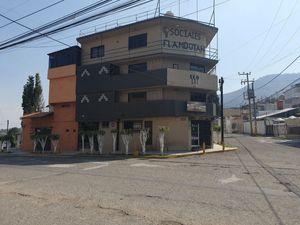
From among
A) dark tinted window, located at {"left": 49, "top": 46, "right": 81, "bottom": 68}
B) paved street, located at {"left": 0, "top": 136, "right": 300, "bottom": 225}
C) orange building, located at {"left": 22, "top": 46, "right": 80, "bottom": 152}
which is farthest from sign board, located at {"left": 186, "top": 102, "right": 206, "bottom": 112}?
paved street, located at {"left": 0, "top": 136, "right": 300, "bottom": 225}

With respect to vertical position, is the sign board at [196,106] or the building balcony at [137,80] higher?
the building balcony at [137,80]

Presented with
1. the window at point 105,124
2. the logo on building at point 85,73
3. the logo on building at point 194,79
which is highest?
the logo on building at point 85,73

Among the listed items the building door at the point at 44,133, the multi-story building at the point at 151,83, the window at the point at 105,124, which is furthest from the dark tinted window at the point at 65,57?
the window at the point at 105,124

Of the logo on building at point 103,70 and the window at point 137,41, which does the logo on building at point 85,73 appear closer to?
the logo on building at point 103,70

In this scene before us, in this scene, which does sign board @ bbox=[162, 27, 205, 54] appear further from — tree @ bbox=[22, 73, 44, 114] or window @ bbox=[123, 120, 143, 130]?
tree @ bbox=[22, 73, 44, 114]

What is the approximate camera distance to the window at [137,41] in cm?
3353

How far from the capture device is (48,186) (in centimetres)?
1288

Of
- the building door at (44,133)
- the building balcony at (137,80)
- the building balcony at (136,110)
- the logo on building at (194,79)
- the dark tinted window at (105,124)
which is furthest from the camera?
the building door at (44,133)

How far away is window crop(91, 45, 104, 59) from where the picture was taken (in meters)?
36.3

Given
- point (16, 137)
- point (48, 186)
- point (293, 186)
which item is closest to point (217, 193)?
point (293, 186)

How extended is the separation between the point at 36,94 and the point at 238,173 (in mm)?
39232

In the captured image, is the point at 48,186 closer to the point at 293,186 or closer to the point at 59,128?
the point at 293,186

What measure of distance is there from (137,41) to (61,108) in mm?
11390

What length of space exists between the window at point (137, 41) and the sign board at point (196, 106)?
7.55m
